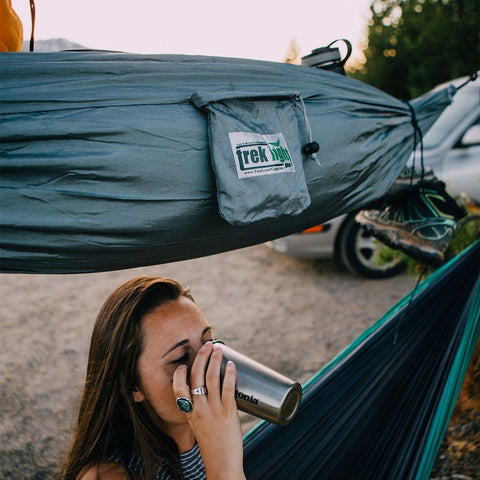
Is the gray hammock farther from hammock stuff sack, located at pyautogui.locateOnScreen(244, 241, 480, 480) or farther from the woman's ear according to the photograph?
the woman's ear

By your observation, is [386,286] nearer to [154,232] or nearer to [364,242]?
[364,242]

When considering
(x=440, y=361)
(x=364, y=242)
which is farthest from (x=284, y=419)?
(x=364, y=242)

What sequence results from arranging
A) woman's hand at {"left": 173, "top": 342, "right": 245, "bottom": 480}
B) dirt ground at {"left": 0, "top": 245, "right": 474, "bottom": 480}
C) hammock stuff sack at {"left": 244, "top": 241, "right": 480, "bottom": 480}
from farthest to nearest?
1. dirt ground at {"left": 0, "top": 245, "right": 474, "bottom": 480}
2. hammock stuff sack at {"left": 244, "top": 241, "right": 480, "bottom": 480}
3. woman's hand at {"left": 173, "top": 342, "right": 245, "bottom": 480}

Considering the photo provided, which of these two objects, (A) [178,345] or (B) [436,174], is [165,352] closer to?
(A) [178,345]

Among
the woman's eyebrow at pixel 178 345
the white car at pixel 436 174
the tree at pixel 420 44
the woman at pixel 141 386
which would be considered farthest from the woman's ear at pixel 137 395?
the tree at pixel 420 44

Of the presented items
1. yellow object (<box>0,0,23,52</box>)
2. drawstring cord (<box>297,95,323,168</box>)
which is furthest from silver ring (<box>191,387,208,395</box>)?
yellow object (<box>0,0,23,52</box>)

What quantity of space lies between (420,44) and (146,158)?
835 cm

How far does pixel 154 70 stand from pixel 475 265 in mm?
1380

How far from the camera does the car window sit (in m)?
3.98

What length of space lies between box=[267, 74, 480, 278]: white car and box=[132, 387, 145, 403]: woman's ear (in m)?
2.62

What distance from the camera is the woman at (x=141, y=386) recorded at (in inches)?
46.8

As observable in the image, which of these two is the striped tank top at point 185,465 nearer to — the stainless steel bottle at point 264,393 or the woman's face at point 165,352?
the woman's face at point 165,352

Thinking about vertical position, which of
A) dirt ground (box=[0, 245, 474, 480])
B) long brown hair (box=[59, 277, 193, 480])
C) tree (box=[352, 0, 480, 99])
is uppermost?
tree (box=[352, 0, 480, 99])

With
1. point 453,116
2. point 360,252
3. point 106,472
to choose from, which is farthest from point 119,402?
point 453,116
